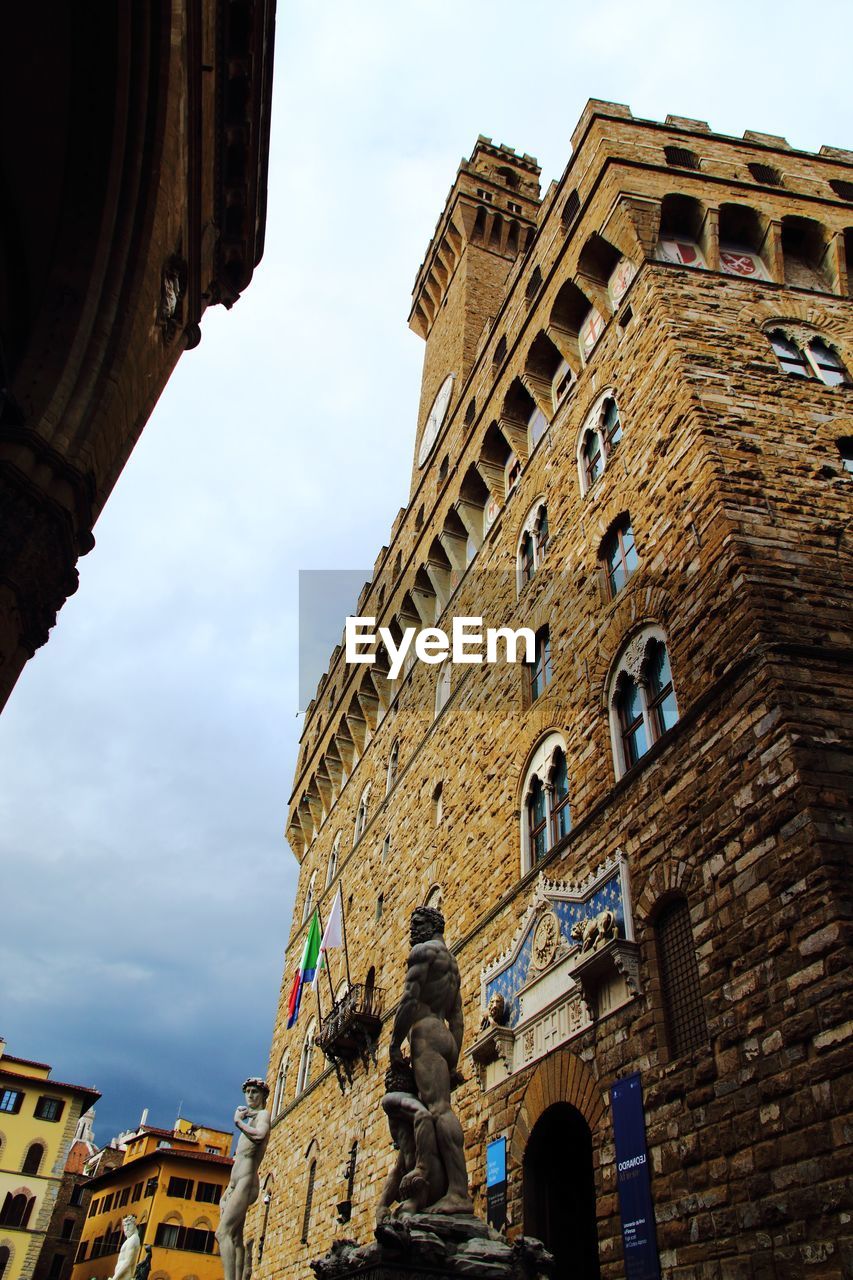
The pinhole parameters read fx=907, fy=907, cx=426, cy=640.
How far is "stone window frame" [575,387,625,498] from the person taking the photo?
10.4 meters

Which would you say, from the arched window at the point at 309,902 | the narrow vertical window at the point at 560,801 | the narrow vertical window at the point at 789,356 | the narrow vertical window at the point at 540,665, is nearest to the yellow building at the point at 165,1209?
the arched window at the point at 309,902

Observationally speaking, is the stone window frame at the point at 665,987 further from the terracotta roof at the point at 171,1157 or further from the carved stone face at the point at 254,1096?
the terracotta roof at the point at 171,1157

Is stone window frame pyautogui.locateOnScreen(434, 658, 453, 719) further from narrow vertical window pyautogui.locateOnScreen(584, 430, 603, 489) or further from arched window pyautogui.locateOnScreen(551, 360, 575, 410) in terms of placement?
narrow vertical window pyautogui.locateOnScreen(584, 430, 603, 489)

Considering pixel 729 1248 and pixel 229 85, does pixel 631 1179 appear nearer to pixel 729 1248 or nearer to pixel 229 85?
pixel 729 1248

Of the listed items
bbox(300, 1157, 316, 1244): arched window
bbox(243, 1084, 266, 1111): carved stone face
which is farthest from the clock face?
bbox(243, 1084, 266, 1111): carved stone face

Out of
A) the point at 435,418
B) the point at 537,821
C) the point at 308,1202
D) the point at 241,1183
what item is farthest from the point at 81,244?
the point at 435,418

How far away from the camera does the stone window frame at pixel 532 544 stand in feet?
39.2

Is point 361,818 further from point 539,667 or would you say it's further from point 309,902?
point 539,667

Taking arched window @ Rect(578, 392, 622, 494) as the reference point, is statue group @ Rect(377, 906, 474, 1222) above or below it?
below

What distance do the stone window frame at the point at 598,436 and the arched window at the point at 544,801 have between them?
3132 mm

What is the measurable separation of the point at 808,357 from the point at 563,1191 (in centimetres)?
871

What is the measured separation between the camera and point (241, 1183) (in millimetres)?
7629

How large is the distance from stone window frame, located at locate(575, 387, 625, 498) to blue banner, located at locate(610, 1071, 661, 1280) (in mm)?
6476

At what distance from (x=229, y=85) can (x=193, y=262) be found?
1.65 m
